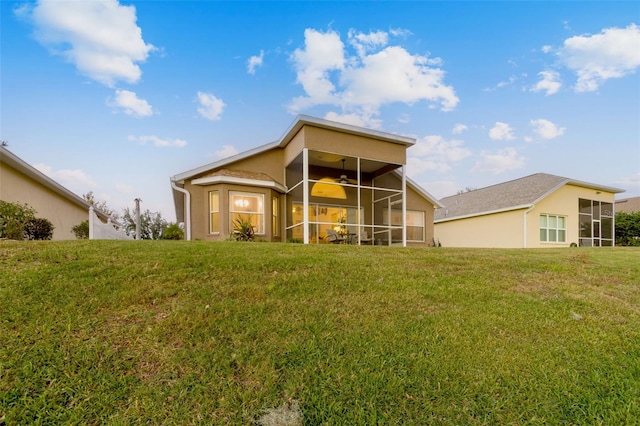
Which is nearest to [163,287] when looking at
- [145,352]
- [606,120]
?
[145,352]

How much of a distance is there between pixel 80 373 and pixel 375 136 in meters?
12.0

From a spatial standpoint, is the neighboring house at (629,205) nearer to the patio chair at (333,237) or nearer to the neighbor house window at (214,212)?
the patio chair at (333,237)

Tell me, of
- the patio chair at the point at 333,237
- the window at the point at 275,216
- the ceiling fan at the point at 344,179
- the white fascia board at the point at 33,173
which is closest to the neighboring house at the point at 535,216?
the ceiling fan at the point at 344,179

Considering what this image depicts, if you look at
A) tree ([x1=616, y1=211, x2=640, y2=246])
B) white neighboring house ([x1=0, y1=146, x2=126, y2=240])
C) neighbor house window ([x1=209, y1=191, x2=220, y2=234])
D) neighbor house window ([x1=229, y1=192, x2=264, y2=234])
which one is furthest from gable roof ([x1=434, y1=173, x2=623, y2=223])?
white neighboring house ([x1=0, y1=146, x2=126, y2=240])

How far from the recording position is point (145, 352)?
293 centimetres

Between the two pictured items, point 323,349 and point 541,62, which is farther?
point 541,62

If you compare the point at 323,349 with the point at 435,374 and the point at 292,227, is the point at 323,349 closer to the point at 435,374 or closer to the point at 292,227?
the point at 435,374

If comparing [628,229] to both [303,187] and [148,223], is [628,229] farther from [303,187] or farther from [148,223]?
[148,223]

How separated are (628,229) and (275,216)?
25165 mm

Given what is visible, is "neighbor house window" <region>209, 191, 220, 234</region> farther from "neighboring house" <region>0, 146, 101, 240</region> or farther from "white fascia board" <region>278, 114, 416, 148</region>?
"neighboring house" <region>0, 146, 101, 240</region>

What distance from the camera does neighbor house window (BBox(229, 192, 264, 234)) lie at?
12.2 m

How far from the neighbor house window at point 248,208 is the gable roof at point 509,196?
1488 centimetres

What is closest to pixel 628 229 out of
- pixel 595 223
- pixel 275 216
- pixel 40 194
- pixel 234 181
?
pixel 595 223

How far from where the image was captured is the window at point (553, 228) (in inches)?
738
